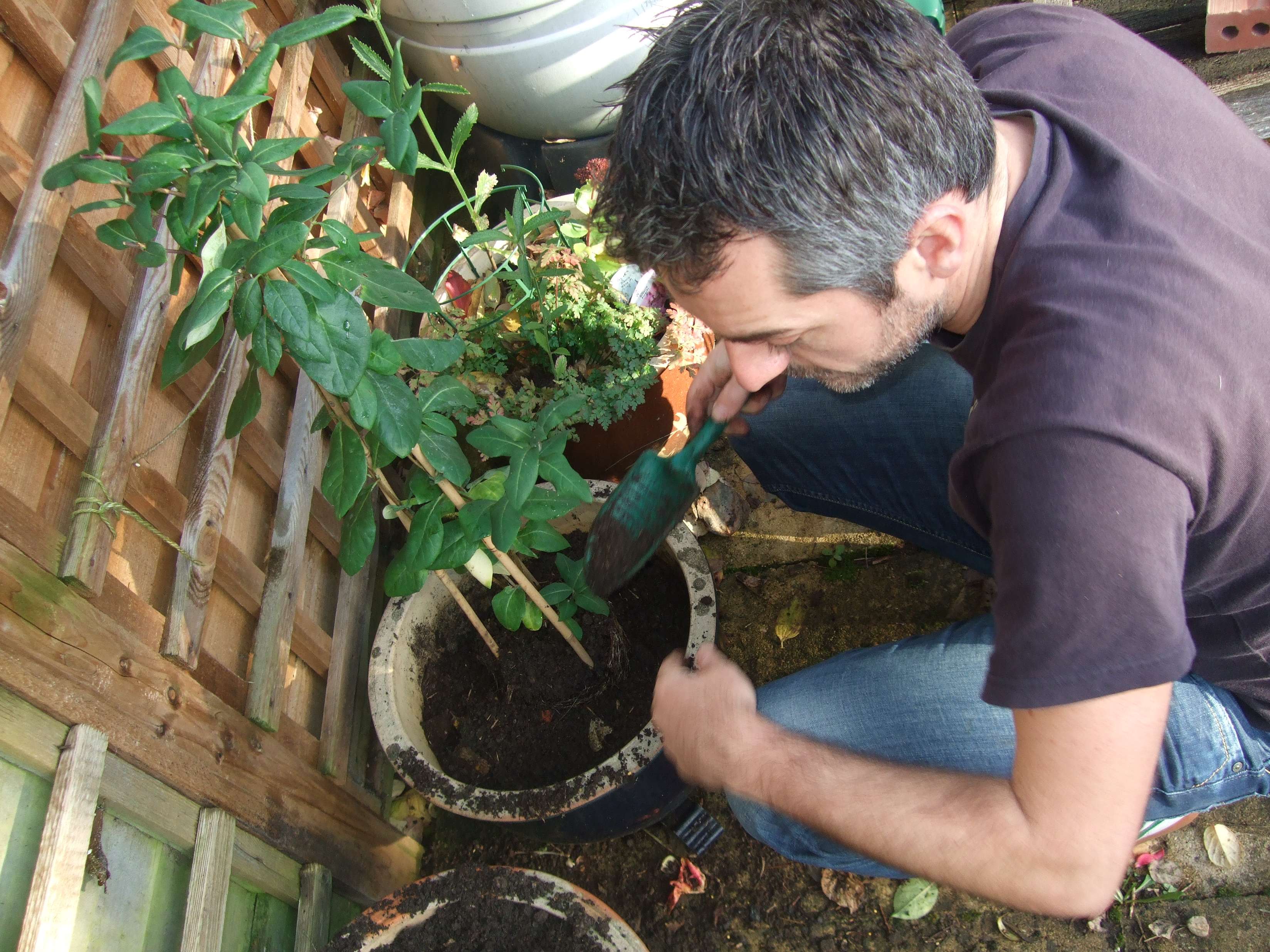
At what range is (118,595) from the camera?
1.39m

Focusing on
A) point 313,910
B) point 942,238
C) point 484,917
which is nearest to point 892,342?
point 942,238

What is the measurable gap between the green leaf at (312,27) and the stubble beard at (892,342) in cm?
84

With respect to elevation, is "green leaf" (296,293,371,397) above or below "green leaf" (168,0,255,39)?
below

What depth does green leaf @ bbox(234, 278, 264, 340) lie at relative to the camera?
1115 millimetres

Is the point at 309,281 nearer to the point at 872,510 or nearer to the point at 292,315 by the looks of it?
the point at 292,315

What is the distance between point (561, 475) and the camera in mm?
1422

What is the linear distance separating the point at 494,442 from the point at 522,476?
0.11m

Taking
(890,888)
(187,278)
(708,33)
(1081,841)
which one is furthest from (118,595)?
(890,888)

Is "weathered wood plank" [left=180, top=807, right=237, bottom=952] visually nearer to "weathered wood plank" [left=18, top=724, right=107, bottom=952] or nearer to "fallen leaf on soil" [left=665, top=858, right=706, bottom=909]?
"weathered wood plank" [left=18, top=724, right=107, bottom=952]

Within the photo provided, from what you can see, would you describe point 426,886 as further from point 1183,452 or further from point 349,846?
point 1183,452

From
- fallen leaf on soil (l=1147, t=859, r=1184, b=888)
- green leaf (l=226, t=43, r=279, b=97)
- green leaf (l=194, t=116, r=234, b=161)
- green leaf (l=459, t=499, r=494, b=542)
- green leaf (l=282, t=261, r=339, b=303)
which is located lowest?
fallen leaf on soil (l=1147, t=859, r=1184, b=888)

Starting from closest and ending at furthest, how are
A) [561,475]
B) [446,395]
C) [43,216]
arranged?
1. [43,216]
2. [561,475]
3. [446,395]

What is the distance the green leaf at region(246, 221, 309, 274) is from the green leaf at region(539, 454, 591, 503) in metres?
0.50

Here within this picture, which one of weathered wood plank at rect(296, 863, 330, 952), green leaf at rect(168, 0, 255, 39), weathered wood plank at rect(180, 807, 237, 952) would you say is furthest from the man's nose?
weathered wood plank at rect(296, 863, 330, 952)
